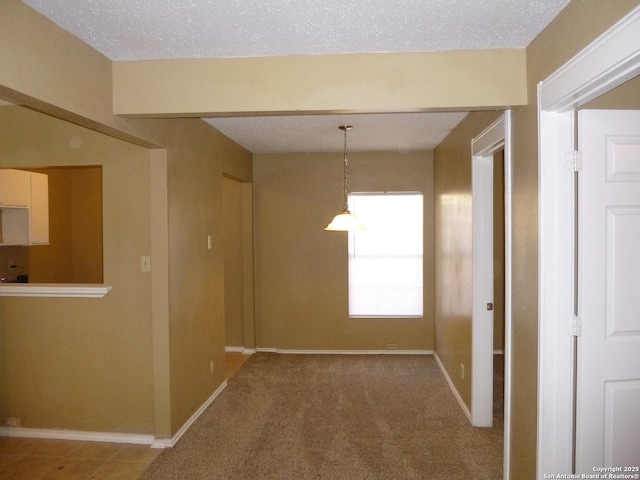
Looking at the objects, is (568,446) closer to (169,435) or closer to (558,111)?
(558,111)

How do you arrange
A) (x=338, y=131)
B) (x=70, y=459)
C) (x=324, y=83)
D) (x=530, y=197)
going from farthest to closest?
(x=338, y=131)
(x=70, y=459)
(x=324, y=83)
(x=530, y=197)

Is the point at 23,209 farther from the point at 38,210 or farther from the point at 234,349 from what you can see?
the point at 234,349

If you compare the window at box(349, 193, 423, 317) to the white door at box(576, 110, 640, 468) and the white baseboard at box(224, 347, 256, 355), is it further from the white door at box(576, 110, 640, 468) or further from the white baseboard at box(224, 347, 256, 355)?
the white door at box(576, 110, 640, 468)

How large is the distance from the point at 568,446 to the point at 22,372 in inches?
152

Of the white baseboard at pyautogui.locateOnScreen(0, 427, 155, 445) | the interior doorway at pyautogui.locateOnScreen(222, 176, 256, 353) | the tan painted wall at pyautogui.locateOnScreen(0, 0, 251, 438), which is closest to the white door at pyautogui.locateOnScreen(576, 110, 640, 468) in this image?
the tan painted wall at pyautogui.locateOnScreen(0, 0, 251, 438)

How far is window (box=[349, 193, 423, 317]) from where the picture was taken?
571cm

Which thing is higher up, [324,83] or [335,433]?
[324,83]

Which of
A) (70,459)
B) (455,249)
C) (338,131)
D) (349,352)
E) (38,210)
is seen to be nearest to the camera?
(70,459)

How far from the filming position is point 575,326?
6.70 ft

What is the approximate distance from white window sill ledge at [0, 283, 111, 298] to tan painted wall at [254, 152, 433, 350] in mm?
2570

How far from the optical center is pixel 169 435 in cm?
331

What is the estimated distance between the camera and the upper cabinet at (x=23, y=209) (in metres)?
4.07

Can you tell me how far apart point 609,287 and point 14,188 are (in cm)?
473

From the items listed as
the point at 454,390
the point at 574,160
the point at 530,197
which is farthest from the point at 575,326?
the point at 454,390
